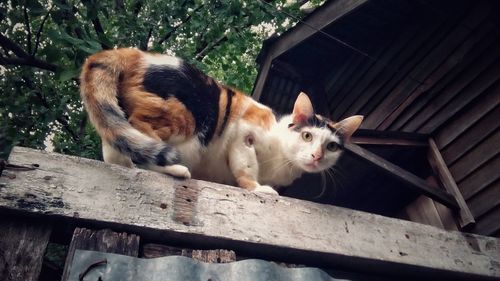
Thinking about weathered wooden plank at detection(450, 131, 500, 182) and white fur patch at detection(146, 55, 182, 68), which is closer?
white fur patch at detection(146, 55, 182, 68)

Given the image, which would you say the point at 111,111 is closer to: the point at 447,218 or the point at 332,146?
the point at 332,146

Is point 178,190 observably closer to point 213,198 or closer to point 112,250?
point 213,198

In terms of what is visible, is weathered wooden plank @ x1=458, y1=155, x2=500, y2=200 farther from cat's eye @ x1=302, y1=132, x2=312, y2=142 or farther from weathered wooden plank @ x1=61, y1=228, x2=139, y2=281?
weathered wooden plank @ x1=61, y1=228, x2=139, y2=281

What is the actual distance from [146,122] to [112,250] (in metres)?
0.79

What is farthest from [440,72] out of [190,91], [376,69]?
[190,91]

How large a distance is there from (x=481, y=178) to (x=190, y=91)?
7.61 ft

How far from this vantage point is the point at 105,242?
6.02ft

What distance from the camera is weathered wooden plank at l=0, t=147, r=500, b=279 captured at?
1.88 m

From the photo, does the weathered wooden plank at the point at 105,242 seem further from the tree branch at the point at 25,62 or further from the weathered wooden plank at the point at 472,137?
the tree branch at the point at 25,62

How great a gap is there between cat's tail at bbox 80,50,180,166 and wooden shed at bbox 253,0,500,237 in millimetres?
1520

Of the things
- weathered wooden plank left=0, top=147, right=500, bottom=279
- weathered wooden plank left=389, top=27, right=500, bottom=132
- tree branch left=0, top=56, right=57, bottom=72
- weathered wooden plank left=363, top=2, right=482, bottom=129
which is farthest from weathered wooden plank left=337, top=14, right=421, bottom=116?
tree branch left=0, top=56, right=57, bottom=72

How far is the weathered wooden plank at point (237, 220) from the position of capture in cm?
188

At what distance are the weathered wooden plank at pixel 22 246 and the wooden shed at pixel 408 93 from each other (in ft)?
6.90

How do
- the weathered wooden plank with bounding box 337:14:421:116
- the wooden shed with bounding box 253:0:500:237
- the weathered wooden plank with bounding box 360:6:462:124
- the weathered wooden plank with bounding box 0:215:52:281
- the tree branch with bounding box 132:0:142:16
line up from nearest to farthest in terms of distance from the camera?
the weathered wooden plank with bounding box 0:215:52:281, the wooden shed with bounding box 253:0:500:237, the weathered wooden plank with bounding box 360:6:462:124, the weathered wooden plank with bounding box 337:14:421:116, the tree branch with bounding box 132:0:142:16
